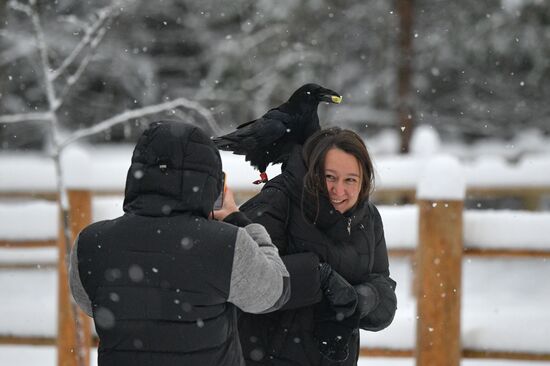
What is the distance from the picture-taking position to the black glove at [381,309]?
6.95 feet

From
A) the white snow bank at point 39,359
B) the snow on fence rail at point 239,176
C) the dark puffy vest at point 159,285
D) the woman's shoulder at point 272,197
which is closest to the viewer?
the dark puffy vest at point 159,285

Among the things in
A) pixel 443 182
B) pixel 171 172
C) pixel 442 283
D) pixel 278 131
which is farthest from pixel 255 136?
pixel 442 283

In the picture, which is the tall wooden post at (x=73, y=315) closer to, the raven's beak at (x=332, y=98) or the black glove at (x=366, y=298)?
the raven's beak at (x=332, y=98)

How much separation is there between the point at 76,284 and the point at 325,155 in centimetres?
73

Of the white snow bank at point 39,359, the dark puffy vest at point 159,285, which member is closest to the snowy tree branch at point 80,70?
the white snow bank at point 39,359

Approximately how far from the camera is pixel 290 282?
6.19 ft

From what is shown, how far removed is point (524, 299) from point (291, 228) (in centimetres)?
597

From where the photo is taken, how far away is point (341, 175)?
209 cm

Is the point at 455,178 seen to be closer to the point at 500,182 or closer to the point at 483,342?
the point at 483,342

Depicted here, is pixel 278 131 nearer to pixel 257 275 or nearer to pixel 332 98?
pixel 332 98

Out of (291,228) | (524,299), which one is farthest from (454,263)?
(524,299)

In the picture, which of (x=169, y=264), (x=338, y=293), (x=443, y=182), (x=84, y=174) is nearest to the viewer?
(x=169, y=264)

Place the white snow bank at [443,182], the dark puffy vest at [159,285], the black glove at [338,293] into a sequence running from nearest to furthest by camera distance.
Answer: the dark puffy vest at [159,285] → the black glove at [338,293] → the white snow bank at [443,182]

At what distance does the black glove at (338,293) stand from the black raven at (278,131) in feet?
1.22
